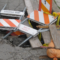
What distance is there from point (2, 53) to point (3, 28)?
685 mm

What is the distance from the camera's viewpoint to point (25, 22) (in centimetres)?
323

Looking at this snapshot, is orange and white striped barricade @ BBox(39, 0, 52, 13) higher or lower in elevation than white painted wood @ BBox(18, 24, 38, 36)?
higher

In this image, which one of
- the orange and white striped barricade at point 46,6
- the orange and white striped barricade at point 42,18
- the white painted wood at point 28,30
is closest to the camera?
the white painted wood at point 28,30

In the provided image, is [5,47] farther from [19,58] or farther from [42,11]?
[42,11]

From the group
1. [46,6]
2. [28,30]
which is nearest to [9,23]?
[28,30]

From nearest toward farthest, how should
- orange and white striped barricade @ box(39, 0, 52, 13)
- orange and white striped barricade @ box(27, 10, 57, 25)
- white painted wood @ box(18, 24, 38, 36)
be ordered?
white painted wood @ box(18, 24, 38, 36), orange and white striped barricade @ box(27, 10, 57, 25), orange and white striped barricade @ box(39, 0, 52, 13)

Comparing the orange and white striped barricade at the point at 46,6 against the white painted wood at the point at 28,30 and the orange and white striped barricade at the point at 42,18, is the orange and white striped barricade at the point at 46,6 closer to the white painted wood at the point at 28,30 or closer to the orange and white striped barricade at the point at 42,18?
the orange and white striped barricade at the point at 42,18

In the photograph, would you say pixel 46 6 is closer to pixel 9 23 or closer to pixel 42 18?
pixel 42 18

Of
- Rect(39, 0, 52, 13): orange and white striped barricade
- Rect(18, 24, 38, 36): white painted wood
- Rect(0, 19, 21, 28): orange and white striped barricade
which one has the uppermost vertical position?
Rect(39, 0, 52, 13): orange and white striped barricade

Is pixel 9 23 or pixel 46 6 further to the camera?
pixel 46 6

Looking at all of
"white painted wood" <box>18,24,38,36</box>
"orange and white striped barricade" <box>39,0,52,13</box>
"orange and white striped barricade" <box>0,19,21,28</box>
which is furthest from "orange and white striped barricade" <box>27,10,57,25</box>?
"orange and white striped barricade" <box>0,19,21,28</box>

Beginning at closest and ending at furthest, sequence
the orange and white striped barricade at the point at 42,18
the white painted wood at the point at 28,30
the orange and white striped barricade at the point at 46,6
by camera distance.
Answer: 1. the white painted wood at the point at 28,30
2. the orange and white striped barricade at the point at 42,18
3. the orange and white striped barricade at the point at 46,6

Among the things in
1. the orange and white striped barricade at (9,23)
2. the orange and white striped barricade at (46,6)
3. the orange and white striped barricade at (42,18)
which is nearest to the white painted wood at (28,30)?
the orange and white striped barricade at (9,23)

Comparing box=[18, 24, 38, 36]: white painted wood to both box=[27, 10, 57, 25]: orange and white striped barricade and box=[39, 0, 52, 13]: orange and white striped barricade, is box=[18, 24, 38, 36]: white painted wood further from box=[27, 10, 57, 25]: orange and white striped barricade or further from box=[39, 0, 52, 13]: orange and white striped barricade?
box=[39, 0, 52, 13]: orange and white striped barricade
